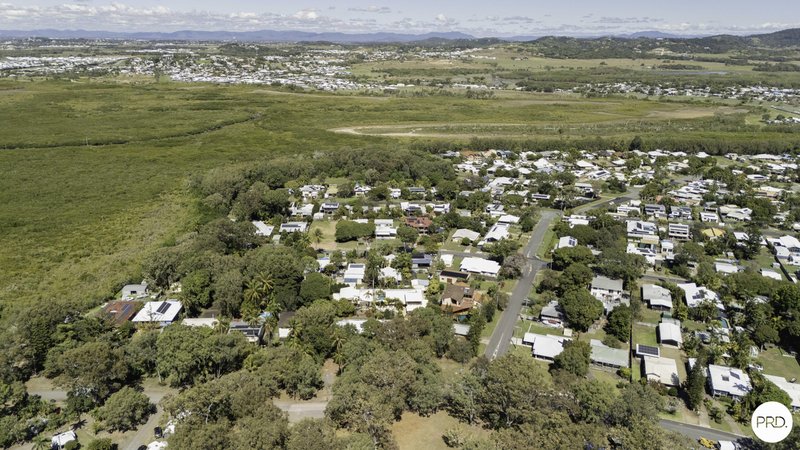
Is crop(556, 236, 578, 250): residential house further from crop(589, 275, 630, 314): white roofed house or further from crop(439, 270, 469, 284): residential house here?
crop(439, 270, 469, 284): residential house

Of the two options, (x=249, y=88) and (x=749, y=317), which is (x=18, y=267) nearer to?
(x=749, y=317)

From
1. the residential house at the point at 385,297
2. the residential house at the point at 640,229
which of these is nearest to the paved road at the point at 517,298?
the residential house at the point at 385,297

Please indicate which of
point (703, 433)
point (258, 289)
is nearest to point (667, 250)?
point (703, 433)

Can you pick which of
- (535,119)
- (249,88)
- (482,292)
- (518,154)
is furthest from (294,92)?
(482,292)

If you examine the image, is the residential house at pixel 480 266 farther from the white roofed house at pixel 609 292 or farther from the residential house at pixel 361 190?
the residential house at pixel 361 190

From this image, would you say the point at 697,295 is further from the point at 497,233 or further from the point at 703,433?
the point at 497,233

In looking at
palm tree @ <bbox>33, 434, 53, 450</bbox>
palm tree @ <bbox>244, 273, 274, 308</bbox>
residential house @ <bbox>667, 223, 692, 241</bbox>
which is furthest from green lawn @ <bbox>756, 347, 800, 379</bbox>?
palm tree @ <bbox>33, 434, 53, 450</bbox>
